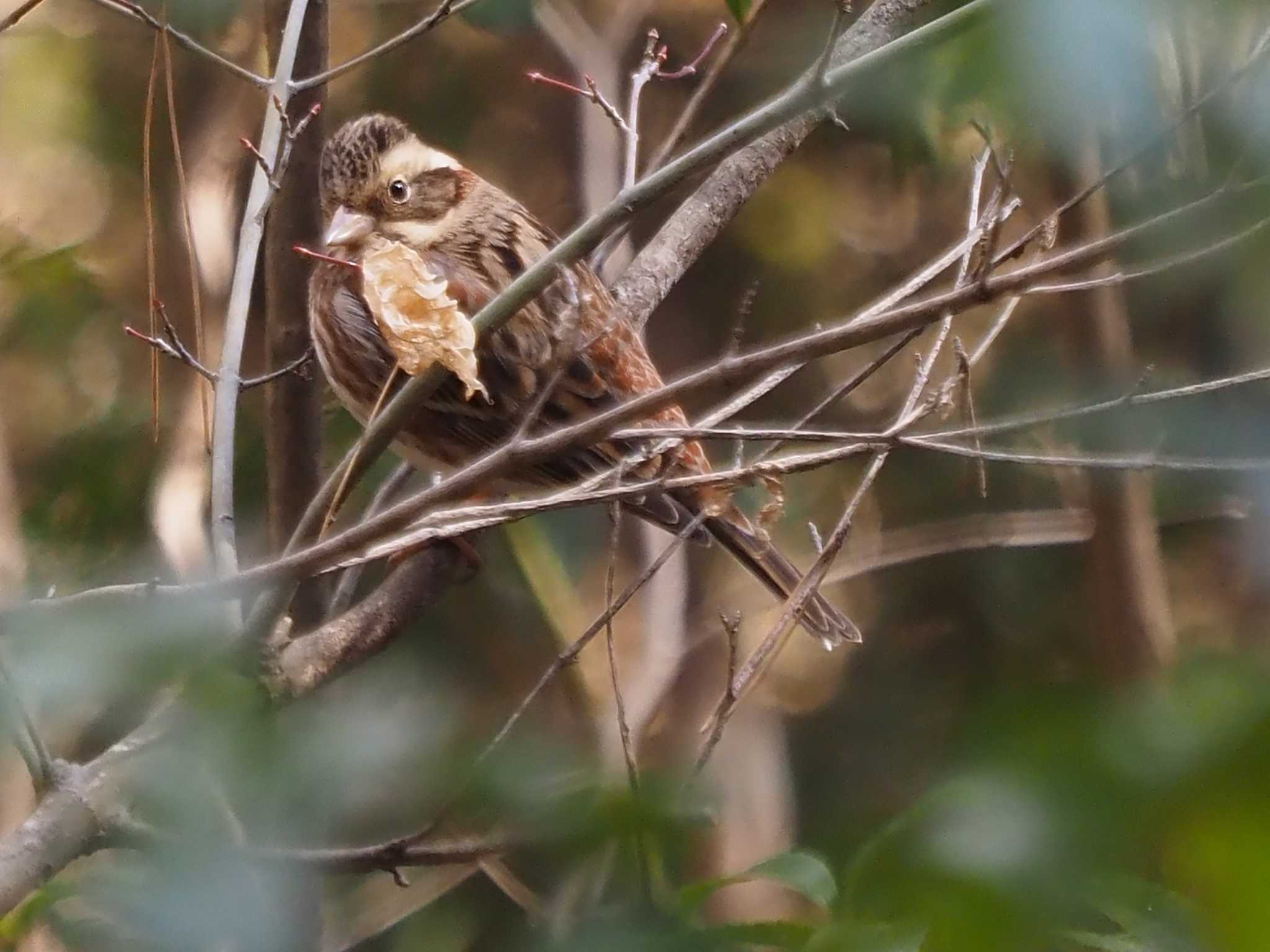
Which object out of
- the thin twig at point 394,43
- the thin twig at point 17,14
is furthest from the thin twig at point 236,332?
the thin twig at point 17,14

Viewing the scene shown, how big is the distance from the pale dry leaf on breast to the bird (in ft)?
2.61

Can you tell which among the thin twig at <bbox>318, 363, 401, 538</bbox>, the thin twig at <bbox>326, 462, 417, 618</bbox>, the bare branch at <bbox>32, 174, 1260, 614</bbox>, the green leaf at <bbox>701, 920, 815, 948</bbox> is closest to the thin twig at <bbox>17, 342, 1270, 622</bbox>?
the bare branch at <bbox>32, 174, 1260, 614</bbox>

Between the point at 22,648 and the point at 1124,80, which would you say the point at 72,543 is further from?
the point at 1124,80

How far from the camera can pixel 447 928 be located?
196cm

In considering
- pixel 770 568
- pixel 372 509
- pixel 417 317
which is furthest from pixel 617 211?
→ pixel 372 509

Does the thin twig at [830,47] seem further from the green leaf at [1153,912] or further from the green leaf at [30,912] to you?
the green leaf at [30,912]

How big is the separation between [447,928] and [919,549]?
2000 millimetres

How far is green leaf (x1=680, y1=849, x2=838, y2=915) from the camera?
1.17 metres

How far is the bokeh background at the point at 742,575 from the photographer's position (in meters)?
0.88

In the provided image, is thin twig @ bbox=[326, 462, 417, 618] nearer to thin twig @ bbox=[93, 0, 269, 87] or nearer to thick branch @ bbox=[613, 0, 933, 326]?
thick branch @ bbox=[613, 0, 933, 326]

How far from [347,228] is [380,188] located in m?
0.17

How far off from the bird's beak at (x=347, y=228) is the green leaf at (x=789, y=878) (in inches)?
72.5

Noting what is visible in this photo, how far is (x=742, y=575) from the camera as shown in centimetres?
420

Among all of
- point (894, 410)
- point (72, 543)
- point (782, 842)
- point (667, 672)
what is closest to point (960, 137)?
point (894, 410)
